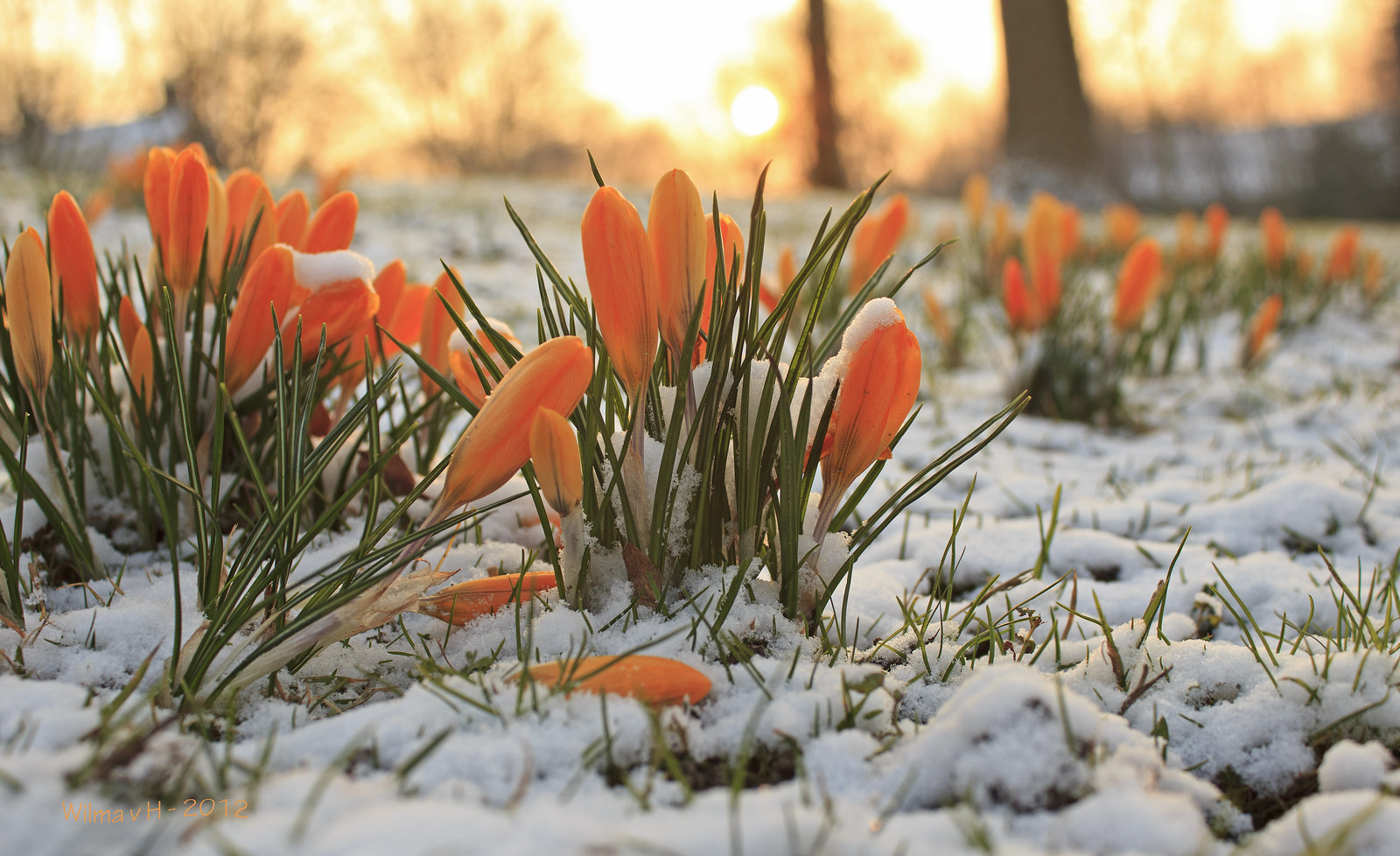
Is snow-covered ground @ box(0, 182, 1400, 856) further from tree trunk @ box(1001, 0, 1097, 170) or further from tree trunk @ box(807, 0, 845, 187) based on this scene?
tree trunk @ box(807, 0, 845, 187)

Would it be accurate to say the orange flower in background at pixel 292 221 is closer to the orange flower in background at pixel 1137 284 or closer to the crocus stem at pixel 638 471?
the crocus stem at pixel 638 471

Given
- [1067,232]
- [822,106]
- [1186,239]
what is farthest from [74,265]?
[822,106]

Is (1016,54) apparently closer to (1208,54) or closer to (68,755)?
(68,755)

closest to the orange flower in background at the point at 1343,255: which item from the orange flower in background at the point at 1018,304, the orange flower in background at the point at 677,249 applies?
the orange flower in background at the point at 1018,304

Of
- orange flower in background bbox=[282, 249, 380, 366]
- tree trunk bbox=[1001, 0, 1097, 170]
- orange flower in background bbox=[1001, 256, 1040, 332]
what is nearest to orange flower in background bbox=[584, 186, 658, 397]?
orange flower in background bbox=[282, 249, 380, 366]

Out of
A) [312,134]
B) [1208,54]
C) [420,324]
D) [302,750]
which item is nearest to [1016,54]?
[420,324]

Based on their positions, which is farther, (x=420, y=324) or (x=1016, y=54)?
(x=1016, y=54)

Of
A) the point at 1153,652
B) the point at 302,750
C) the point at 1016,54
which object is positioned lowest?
the point at 1153,652
